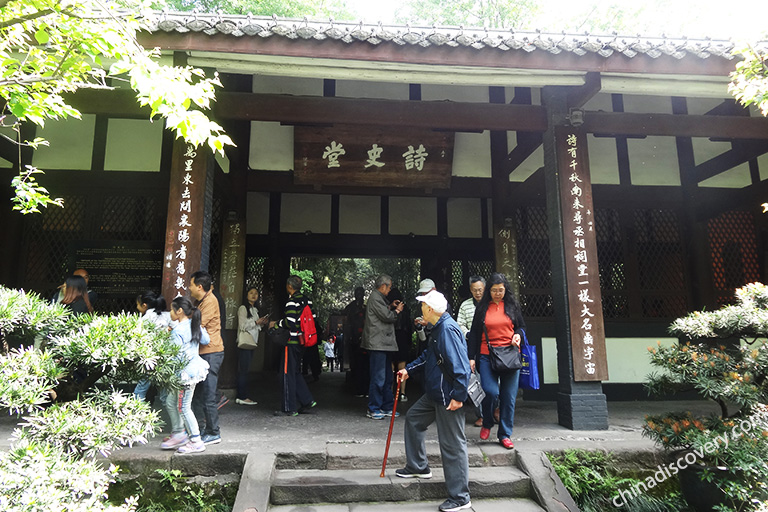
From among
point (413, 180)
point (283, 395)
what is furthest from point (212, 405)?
point (413, 180)

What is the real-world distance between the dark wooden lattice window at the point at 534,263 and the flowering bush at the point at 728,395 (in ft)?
10.3

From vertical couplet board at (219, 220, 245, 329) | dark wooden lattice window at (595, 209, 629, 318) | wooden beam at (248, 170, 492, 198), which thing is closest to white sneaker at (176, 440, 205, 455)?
vertical couplet board at (219, 220, 245, 329)

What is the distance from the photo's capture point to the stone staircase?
3.66 meters

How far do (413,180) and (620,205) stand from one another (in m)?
3.62

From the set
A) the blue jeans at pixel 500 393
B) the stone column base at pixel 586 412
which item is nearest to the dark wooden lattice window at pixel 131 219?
the blue jeans at pixel 500 393

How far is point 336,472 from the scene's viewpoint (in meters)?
3.96

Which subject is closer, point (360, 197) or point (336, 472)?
point (336, 472)

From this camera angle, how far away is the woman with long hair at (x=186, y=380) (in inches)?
159

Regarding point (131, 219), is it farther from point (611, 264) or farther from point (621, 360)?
point (621, 360)

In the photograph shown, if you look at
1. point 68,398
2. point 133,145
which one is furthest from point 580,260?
point 133,145

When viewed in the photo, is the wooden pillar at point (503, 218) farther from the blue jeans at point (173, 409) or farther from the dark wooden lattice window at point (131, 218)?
the dark wooden lattice window at point (131, 218)

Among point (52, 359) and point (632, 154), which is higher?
point (632, 154)

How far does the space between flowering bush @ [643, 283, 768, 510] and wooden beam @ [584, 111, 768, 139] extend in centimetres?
254

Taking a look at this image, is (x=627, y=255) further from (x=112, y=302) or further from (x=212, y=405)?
(x=112, y=302)
